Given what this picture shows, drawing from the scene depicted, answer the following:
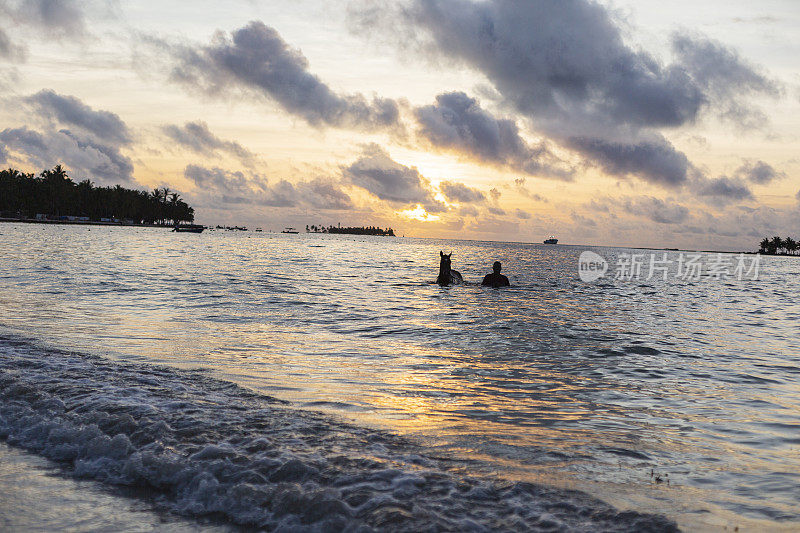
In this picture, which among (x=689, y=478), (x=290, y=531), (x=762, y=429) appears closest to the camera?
(x=290, y=531)

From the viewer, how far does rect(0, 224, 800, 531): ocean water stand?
183 inches

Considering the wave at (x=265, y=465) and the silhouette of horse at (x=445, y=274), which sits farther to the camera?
the silhouette of horse at (x=445, y=274)

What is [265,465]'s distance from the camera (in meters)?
5.23

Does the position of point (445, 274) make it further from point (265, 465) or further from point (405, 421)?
point (265, 465)

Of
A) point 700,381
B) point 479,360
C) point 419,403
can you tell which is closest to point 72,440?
point 419,403

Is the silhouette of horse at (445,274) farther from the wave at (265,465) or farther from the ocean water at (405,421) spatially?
the wave at (265,465)

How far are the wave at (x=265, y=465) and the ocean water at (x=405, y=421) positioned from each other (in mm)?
24

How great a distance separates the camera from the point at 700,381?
10.8 m

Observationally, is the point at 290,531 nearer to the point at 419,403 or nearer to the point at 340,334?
the point at 419,403

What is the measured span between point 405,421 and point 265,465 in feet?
8.04

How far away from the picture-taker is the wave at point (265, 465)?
173 inches

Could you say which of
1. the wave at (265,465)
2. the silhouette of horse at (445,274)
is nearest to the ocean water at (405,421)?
the wave at (265,465)

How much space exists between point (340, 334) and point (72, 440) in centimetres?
944

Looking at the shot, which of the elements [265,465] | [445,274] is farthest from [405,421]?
[445,274]
